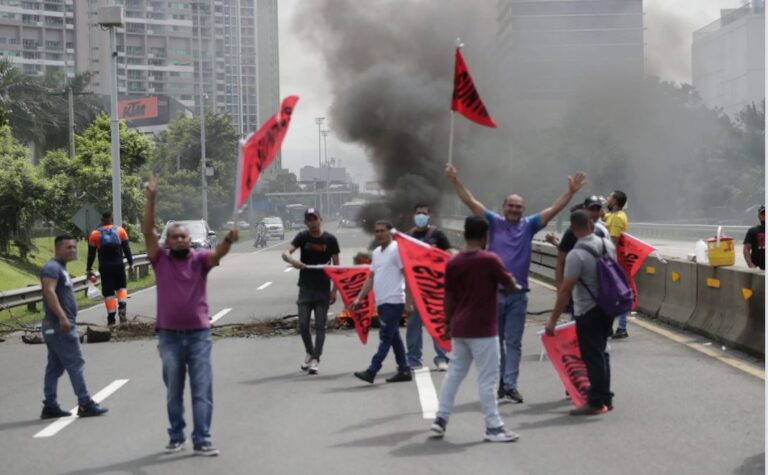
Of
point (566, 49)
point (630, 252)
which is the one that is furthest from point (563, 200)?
point (566, 49)

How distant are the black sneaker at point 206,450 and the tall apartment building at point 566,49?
43.2 m

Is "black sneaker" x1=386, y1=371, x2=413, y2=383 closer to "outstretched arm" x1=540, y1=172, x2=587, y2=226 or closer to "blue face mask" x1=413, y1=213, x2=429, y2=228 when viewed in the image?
"blue face mask" x1=413, y1=213, x2=429, y2=228

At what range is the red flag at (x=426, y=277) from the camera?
28.8 feet

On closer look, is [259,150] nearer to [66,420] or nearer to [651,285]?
[66,420]

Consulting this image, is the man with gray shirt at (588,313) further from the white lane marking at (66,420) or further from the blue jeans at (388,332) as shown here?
the white lane marking at (66,420)

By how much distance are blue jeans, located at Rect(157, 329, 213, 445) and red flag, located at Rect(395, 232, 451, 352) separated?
2.20 meters

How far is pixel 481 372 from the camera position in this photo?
713 cm

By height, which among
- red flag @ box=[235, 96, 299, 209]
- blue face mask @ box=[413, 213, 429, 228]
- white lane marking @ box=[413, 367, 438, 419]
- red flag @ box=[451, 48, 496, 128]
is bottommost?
white lane marking @ box=[413, 367, 438, 419]

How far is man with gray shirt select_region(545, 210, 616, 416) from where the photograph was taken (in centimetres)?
793

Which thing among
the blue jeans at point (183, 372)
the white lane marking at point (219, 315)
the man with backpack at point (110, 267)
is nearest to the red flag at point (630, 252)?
the white lane marking at point (219, 315)

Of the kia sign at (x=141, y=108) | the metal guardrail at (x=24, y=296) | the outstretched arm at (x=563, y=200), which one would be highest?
the kia sign at (x=141, y=108)

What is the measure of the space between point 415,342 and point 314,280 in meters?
1.14

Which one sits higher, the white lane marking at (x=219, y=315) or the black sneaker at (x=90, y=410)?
the black sneaker at (x=90, y=410)

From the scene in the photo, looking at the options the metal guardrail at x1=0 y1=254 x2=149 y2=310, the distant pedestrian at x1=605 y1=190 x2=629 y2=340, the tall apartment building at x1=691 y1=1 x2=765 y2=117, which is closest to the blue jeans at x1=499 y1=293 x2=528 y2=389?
the distant pedestrian at x1=605 y1=190 x2=629 y2=340
